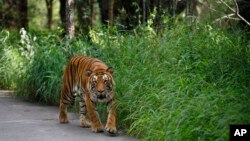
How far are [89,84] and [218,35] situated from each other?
262cm

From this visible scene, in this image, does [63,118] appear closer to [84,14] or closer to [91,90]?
[91,90]

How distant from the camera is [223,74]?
24.2ft

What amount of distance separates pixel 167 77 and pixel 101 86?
2.92 ft

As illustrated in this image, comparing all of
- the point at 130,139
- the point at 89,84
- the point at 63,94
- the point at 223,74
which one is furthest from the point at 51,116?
the point at 223,74

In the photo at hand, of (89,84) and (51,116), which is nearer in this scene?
(89,84)

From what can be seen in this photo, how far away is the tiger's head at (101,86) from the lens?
7.18 metres

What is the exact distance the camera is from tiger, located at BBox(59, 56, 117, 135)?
719cm

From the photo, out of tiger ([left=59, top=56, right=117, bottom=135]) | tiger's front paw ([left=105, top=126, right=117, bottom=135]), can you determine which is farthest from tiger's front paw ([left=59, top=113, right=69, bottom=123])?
tiger's front paw ([left=105, top=126, right=117, bottom=135])

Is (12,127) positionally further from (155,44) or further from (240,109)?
(240,109)

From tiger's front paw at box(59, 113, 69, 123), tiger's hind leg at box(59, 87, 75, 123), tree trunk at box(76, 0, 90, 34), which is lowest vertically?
tiger's front paw at box(59, 113, 69, 123)

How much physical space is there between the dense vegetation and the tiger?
287mm

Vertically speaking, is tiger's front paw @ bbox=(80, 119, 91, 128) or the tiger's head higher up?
the tiger's head

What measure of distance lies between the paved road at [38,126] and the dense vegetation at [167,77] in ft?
1.36

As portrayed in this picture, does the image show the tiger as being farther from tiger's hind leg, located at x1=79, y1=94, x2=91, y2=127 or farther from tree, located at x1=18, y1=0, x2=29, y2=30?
tree, located at x1=18, y1=0, x2=29, y2=30
